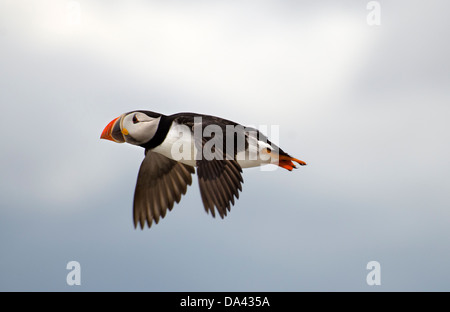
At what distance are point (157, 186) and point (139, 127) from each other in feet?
3.30

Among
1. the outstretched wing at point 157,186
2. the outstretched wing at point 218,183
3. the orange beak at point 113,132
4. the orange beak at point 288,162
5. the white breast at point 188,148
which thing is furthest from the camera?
the outstretched wing at point 157,186

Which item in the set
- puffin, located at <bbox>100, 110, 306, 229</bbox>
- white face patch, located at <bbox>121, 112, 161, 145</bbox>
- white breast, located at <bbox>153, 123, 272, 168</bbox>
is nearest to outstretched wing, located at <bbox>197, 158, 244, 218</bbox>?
puffin, located at <bbox>100, 110, 306, 229</bbox>

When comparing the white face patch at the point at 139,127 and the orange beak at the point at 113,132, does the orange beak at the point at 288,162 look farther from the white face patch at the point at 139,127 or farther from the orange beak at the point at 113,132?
the orange beak at the point at 113,132

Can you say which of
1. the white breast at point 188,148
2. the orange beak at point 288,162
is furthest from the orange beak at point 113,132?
the orange beak at point 288,162

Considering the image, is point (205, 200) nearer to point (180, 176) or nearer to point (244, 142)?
point (244, 142)

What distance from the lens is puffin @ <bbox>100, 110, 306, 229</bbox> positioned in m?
6.22

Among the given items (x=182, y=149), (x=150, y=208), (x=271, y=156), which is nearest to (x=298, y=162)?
(x=271, y=156)

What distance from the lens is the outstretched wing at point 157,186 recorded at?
25.5 ft

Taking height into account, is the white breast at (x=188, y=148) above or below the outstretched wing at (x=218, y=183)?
above

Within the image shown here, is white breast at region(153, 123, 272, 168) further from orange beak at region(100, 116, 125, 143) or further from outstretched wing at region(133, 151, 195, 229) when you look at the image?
outstretched wing at region(133, 151, 195, 229)

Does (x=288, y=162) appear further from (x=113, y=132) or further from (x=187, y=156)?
(x=113, y=132)

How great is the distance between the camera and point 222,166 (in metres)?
6.26

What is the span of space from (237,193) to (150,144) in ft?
4.87

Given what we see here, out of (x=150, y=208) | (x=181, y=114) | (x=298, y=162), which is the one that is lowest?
(x=150, y=208)
